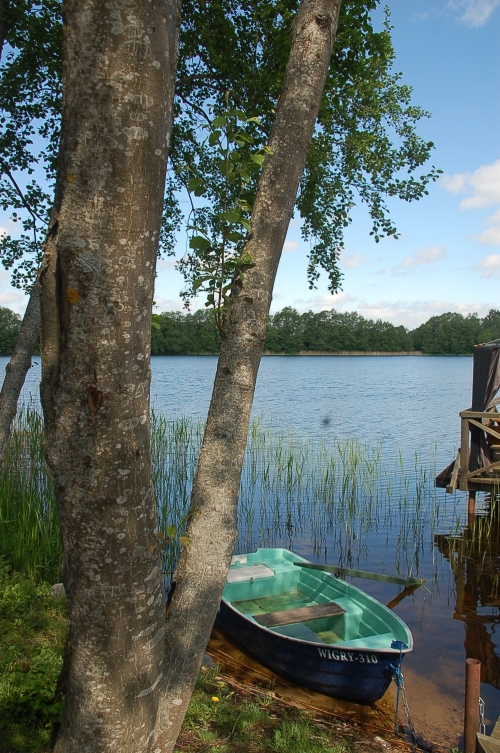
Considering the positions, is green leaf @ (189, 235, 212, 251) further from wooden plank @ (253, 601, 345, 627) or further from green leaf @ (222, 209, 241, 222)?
wooden plank @ (253, 601, 345, 627)

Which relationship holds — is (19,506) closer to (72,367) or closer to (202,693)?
(202,693)

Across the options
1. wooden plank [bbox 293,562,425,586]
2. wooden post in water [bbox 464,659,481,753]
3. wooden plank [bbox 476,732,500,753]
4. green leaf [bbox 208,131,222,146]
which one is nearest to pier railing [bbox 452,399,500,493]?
wooden plank [bbox 293,562,425,586]

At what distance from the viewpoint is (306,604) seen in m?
6.45

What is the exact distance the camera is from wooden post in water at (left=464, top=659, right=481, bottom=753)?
410 centimetres

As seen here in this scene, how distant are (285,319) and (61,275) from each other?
298 ft

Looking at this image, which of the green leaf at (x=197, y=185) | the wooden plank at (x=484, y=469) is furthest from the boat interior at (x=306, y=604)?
the wooden plank at (x=484, y=469)

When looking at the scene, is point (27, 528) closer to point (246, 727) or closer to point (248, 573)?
point (248, 573)

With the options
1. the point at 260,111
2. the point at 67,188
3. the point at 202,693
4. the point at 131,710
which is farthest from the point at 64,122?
the point at 260,111

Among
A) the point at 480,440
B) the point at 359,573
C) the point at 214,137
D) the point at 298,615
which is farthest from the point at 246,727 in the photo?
the point at 480,440

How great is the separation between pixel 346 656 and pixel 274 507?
6242 mm

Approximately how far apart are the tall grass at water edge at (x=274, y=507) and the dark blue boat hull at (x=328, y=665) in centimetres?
216

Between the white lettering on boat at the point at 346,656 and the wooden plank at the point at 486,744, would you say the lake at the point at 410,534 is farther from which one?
the wooden plank at the point at 486,744

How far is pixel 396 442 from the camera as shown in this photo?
17484 mm

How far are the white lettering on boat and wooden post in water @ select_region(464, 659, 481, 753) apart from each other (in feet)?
2.85
